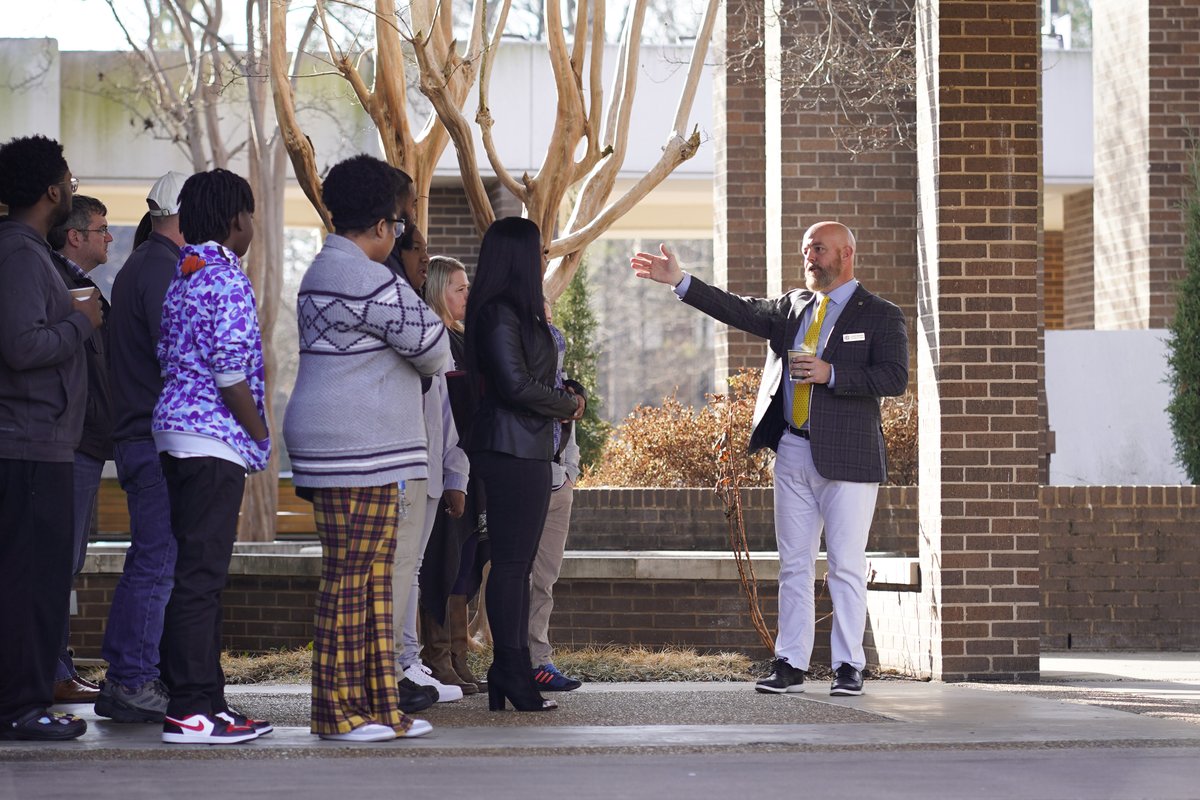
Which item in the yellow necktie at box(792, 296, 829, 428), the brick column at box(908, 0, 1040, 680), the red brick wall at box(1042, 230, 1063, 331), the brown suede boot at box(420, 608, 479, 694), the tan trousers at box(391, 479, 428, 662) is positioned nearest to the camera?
the tan trousers at box(391, 479, 428, 662)

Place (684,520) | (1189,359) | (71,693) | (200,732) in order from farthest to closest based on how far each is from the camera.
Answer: (1189,359), (684,520), (71,693), (200,732)

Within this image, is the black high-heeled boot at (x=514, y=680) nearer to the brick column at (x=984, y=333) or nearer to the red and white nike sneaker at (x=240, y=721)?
the red and white nike sneaker at (x=240, y=721)

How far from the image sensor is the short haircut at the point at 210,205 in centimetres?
593

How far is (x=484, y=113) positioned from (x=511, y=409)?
3073mm

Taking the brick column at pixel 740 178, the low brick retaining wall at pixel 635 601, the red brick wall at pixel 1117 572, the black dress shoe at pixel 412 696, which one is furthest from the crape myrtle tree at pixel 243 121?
the black dress shoe at pixel 412 696

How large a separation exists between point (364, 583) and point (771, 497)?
21.5ft

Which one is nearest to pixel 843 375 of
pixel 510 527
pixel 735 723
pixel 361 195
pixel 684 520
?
pixel 735 723

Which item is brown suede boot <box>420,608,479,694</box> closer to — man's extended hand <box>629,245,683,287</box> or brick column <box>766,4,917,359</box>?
man's extended hand <box>629,245,683,287</box>

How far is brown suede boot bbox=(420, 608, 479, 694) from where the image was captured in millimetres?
7566

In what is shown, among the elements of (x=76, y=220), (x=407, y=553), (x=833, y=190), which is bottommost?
(x=407, y=553)

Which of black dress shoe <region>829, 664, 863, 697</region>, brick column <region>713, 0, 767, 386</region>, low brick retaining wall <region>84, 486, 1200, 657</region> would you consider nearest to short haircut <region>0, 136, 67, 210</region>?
black dress shoe <region>829, 664, 863, 697</region>

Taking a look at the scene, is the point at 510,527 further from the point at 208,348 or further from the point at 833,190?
the point at 833,190

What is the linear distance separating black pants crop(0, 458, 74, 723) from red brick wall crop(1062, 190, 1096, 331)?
16107 millimetres

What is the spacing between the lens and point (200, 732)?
5.84 metres
